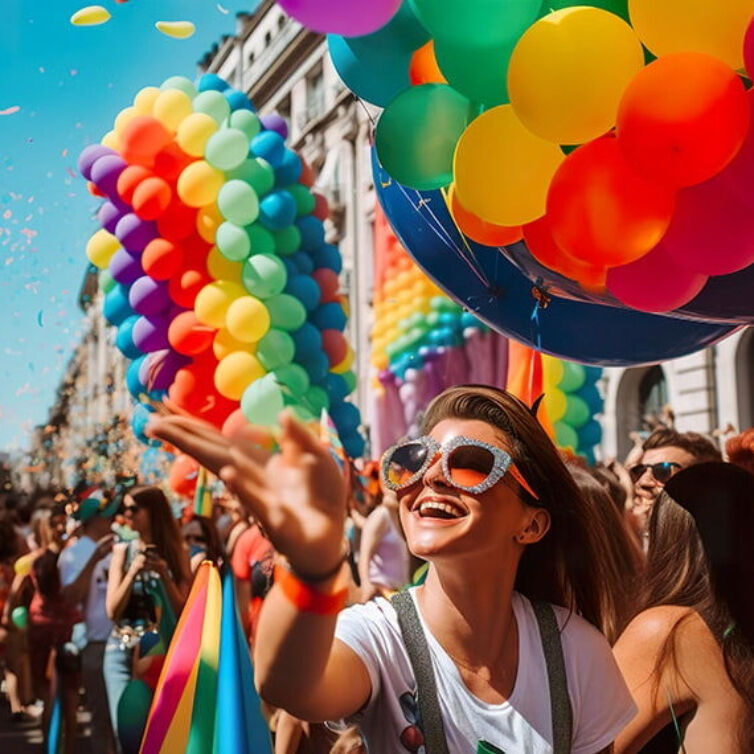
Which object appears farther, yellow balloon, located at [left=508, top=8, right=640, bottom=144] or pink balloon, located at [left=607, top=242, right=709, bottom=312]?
pink balloon, located at [left=607, top=242, right=709, bottom=312]

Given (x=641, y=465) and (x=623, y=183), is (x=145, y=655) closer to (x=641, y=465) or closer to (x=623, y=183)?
(x=641, y=465)

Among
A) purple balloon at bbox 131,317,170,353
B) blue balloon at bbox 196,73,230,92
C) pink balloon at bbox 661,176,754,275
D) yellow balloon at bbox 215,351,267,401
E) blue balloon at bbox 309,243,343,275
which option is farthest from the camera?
blue balloon at bbox 309,243,343,275

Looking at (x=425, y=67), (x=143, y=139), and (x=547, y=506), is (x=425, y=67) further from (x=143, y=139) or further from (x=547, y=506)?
(x=143, y=139)

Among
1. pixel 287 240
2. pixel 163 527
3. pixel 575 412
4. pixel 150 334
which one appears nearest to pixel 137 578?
pixel 163 527

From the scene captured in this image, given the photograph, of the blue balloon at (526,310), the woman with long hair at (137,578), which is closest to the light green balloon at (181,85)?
the woman with long hair at (137,578)

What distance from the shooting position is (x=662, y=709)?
88.3 inches

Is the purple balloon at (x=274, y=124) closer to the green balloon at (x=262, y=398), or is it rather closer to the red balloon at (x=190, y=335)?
the red balloon at (x=190, y=335)

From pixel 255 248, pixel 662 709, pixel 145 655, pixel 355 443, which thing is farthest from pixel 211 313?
pixel 662 709

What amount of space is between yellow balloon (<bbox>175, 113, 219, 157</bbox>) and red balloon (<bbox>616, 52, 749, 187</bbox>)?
4903 mm

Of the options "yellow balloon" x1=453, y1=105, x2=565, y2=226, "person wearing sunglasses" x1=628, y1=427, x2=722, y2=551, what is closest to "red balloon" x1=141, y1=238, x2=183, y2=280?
"person wearing sunglasses" x1=628, y1=427, x2=722, y2=551

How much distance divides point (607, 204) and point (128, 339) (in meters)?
5.40

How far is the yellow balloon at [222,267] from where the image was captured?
23.8ft

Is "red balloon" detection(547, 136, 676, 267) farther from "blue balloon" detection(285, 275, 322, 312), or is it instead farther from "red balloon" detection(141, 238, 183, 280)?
"blue balloon" detection(285, 275, 322, 312)

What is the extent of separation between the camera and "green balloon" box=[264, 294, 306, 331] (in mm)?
7312
